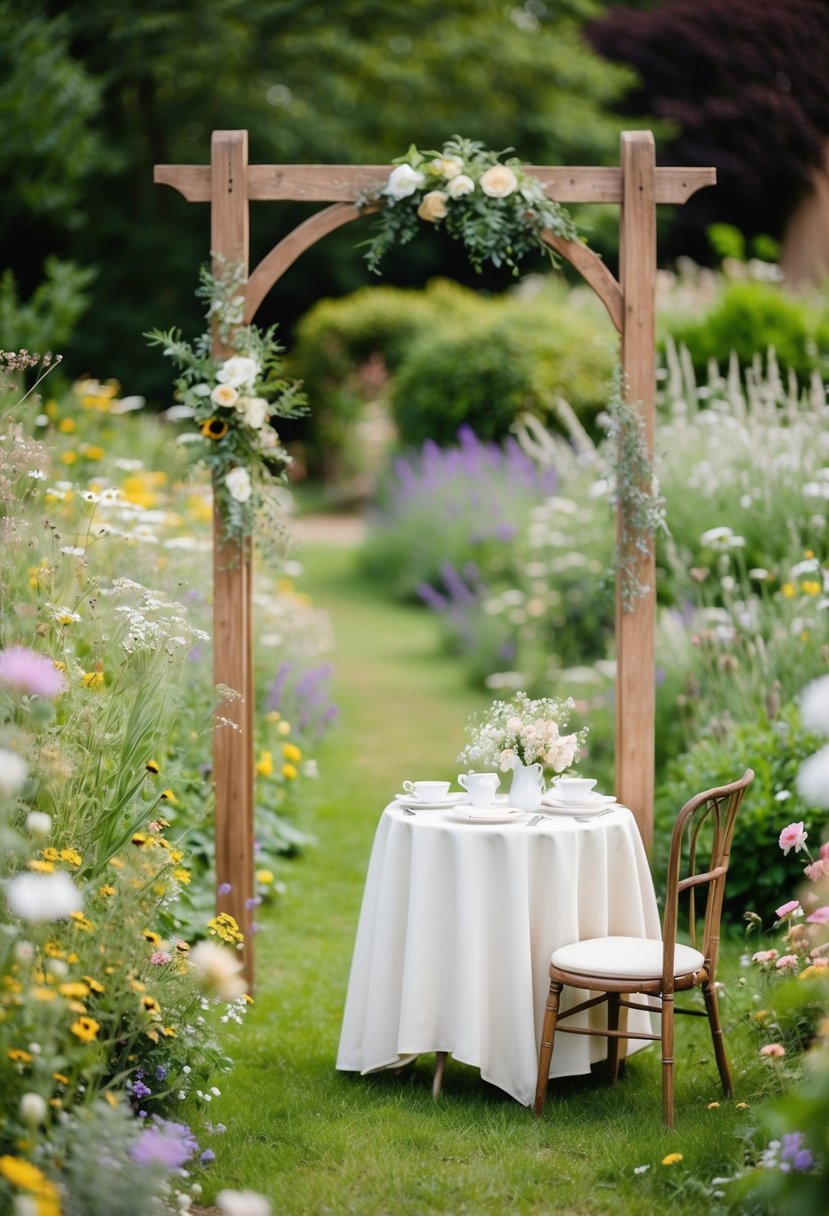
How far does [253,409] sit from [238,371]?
13cm

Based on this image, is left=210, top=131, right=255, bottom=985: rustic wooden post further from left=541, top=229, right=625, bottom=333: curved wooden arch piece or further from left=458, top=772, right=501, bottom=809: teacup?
left=541, top=229, right=625, bottom=333: curved wooden arch piece

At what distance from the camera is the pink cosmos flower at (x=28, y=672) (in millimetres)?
2871

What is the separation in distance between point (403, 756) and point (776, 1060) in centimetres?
479

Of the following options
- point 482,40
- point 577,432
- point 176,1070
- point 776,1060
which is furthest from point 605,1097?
point 482,40

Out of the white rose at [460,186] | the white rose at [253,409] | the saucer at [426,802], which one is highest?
the white rose at [460,186]

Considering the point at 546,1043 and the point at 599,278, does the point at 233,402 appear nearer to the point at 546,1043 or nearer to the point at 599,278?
the point at 599,278

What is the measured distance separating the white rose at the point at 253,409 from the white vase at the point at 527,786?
1.44 meters

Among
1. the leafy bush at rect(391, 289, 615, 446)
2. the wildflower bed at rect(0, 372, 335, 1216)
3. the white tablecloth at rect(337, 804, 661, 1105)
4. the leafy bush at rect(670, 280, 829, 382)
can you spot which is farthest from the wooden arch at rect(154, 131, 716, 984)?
the leafy bush at rect(391, 289, 615, 446)

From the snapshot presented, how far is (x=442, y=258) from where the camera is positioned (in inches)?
894

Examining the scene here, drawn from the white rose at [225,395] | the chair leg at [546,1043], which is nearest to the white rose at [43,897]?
the chair leg at [546,1043]

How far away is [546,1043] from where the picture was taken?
371 centimetres

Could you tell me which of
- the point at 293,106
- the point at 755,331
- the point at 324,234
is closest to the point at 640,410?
the point at 324,234

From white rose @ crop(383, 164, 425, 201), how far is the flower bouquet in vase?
5.76 feet

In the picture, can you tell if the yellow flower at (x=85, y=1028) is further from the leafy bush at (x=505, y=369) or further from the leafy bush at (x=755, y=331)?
A: the leafy bush at (x=505, y=369)
